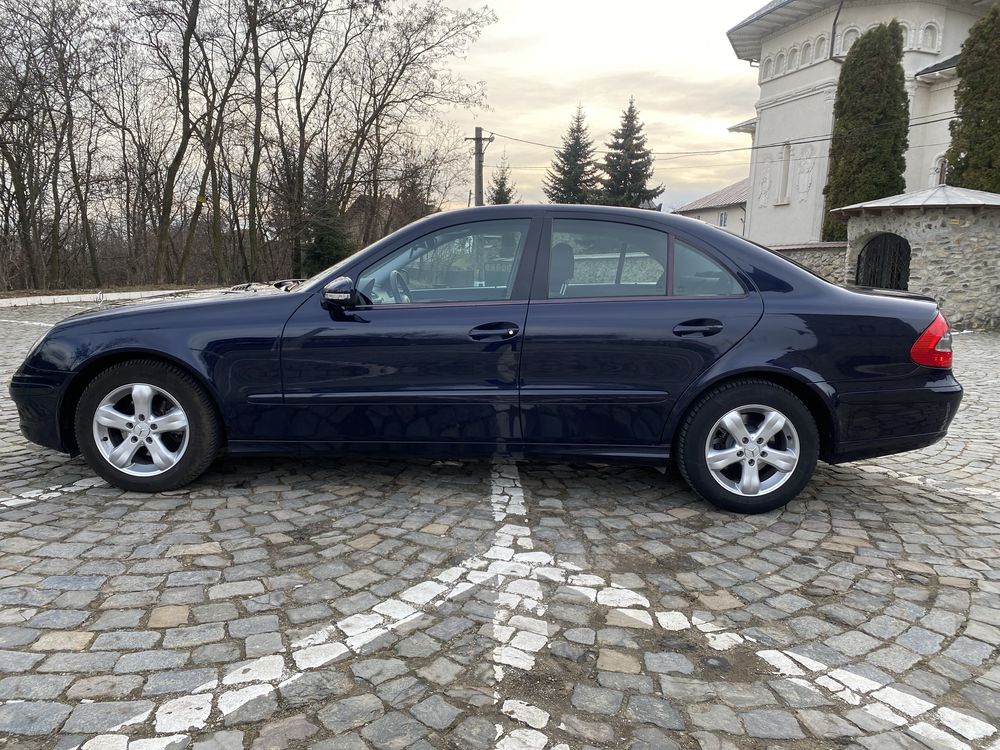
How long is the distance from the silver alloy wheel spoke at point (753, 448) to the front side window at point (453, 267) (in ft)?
4.53

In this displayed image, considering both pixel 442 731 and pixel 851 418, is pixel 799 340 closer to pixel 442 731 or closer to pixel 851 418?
pixel 851 418

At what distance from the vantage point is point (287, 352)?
359cm

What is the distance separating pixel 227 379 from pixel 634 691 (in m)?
2.56

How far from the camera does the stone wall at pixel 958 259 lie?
1454 centimetres

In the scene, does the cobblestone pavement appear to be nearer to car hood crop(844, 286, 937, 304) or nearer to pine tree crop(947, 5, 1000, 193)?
car hood crop(844, 286, 937, 304)

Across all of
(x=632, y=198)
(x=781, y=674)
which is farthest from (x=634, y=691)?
(x=632, y=198)

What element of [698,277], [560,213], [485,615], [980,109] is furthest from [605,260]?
[980,109]

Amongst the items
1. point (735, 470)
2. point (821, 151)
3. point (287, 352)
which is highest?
point (821, 151)

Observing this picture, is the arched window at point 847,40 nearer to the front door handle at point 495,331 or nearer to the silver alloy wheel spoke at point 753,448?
the silver alloy wheel spoke at point 753,448

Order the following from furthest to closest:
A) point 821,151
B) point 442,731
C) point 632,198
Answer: point 632,198 → point 821,151 → point 442,731

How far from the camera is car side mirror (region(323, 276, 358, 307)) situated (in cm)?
352

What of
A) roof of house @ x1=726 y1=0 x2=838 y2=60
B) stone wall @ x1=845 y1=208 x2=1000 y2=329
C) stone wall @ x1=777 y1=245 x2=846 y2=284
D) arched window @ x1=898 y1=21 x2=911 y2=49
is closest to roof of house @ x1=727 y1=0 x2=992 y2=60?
roof of house @ x1=726 y1=0 x2=838 y2=60

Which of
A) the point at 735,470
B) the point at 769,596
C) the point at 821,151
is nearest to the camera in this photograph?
the point at 769,596

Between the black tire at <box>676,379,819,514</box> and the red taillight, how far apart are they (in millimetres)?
626
